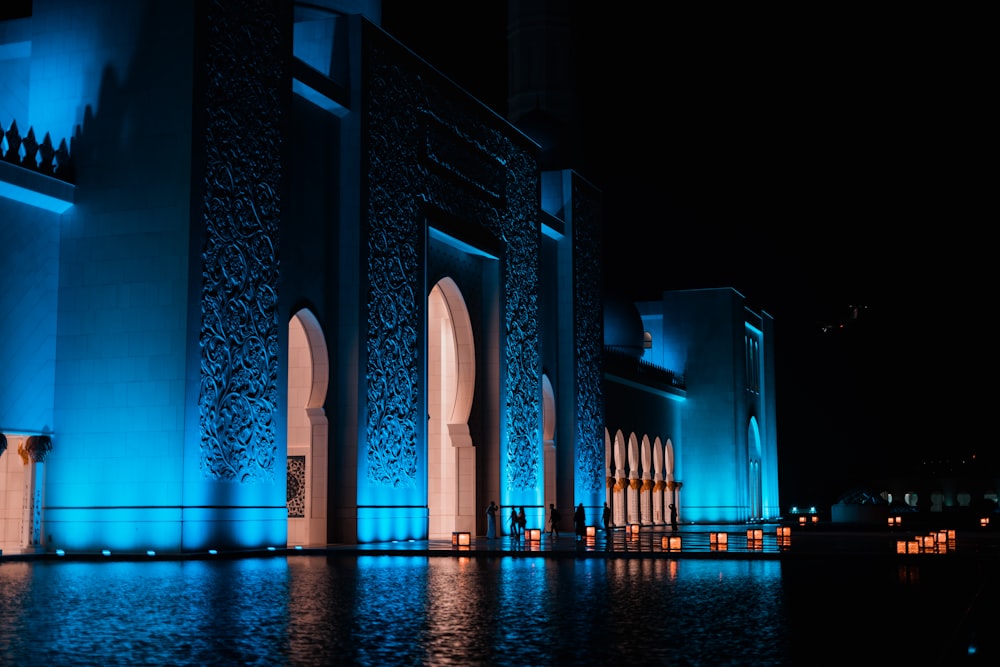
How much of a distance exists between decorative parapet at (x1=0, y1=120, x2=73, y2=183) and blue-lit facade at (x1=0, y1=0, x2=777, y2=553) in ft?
0.14

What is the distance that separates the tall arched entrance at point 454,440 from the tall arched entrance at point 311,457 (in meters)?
3.72

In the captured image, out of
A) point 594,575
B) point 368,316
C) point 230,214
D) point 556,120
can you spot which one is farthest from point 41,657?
point 556,120

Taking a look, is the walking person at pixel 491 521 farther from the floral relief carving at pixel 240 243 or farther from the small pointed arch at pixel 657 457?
the small pointed arch at pixel 657 457

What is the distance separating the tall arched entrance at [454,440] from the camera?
20062mm

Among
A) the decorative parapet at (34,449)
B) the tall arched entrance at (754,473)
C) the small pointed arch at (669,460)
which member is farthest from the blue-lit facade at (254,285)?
the tall arched entrance at (754,473)

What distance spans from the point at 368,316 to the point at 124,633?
10832mm

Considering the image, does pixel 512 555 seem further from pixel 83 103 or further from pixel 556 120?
pixel 556 120

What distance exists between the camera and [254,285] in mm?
14102

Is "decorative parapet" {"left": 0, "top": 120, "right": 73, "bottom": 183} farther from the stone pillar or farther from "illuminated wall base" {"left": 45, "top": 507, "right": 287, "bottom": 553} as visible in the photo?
"illuminated wall base" {"left": 45, "top": 507, "right": 287, "bottom": 553}

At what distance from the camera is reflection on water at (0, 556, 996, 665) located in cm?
488

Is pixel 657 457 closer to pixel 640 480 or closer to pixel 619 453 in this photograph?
pixel 640 480

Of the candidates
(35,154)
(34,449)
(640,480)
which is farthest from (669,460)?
(35,154)

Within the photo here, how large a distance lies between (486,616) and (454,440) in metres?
13.8

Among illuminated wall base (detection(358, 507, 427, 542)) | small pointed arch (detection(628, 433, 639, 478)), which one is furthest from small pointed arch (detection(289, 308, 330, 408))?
small pointed arch (detection(628, 433, 639, 478))
